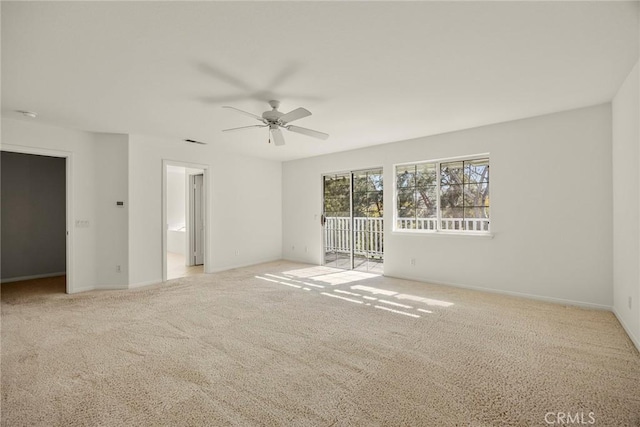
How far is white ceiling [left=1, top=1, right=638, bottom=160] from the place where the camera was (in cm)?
183

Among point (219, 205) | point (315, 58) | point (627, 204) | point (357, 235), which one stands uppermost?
point (315, 58)

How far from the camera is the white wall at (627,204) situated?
8.43 ft

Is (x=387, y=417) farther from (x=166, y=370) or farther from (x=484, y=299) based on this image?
(x=484, y=299)

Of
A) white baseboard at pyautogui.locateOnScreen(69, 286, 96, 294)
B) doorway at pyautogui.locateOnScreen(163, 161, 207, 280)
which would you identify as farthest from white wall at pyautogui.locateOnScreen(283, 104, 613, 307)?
white baseboard at pyautogui.locateOnScreen(69, 286, 96, 294)

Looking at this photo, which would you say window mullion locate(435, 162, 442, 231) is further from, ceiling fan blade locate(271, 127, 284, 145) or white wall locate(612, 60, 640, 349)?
ceiling fan blade locate(271, 127, 284, 145)

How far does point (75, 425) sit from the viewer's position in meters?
1.66

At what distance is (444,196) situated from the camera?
191 inches

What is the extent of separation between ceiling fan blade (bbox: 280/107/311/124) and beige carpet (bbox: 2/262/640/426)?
2.22 m

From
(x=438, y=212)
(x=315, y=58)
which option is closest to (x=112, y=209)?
(x=315, y=58)

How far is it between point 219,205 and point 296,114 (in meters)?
3.54

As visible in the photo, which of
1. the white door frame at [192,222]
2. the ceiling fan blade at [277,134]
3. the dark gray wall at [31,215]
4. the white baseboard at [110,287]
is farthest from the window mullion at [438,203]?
the dark gray wall at [31,215]

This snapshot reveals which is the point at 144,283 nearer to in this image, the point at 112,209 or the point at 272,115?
the point at 112,209

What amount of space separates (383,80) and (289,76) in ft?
2.94

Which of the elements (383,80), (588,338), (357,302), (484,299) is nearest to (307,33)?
(383,80)
